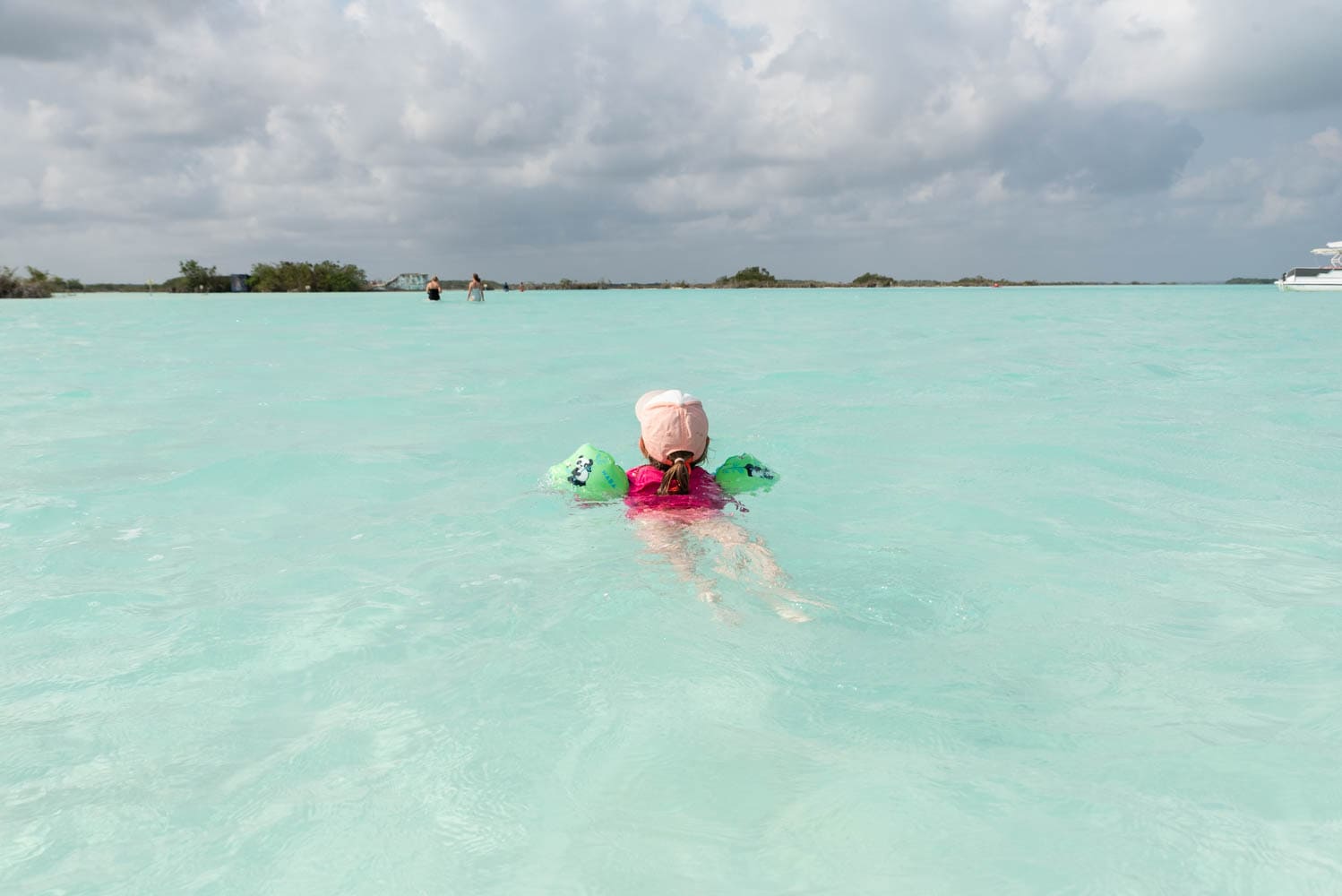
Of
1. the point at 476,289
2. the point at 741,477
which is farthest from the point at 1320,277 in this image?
the point at 741,477

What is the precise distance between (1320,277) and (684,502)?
8243 cm

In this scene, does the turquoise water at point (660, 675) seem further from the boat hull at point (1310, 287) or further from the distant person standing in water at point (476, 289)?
the boat hull at point (1310, 287)

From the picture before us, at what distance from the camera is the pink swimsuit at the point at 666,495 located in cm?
511

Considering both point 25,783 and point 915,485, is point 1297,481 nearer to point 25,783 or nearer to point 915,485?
point 915,485

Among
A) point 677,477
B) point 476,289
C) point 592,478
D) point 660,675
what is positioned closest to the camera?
point 660,675

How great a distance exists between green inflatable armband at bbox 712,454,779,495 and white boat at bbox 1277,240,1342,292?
3142 inches

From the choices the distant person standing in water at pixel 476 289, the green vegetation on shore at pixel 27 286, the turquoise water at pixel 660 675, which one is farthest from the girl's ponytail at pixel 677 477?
the green vegetation on shore at pixel 27 286

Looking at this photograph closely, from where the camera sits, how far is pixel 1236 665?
3.82m

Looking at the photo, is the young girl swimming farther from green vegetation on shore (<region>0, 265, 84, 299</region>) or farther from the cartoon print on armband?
green vegetation on shore (<region>0, 265, 84, 299</region>)

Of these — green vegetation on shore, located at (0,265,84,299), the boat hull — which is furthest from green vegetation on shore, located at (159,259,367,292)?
the boat hull

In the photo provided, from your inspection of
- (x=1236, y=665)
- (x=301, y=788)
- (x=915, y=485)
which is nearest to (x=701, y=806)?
(x=301, y=788)

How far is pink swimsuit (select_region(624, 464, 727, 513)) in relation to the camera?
511 cm

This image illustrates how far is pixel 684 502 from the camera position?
16.7 feet

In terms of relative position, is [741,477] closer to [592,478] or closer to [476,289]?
[592,478]
